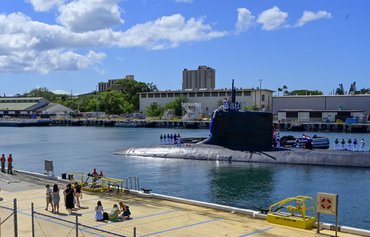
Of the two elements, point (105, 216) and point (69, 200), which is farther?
point (69, 200)

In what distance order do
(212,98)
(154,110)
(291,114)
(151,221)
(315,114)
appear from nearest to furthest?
(151,221), (315,114), (291,114), (212,98), (154,110)

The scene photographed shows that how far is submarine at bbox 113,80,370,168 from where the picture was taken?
123 feet

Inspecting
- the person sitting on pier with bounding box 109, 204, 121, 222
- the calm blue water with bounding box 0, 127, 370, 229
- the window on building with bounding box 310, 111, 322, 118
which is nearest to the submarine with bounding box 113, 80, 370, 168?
the calm blue water with bounding box 0, 127, 370, 229

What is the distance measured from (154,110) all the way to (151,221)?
13992 cm

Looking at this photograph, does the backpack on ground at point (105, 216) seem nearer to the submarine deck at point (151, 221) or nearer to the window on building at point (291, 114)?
the submarine deck at point (151, 221)

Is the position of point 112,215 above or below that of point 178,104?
below

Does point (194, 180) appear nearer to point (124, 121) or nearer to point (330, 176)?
point (330, 176)

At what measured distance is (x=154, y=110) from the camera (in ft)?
513

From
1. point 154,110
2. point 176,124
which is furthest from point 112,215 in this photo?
point 154,110

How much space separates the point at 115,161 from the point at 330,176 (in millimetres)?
22527

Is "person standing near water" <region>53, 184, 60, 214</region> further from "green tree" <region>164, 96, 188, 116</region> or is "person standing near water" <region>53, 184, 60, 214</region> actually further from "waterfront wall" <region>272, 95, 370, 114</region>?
"green tree" <region>164, 96, 188, 116</region>

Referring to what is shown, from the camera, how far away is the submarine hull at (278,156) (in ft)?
121

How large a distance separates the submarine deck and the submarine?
1808 cm

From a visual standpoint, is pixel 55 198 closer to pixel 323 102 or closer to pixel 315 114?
pixel 315 114
